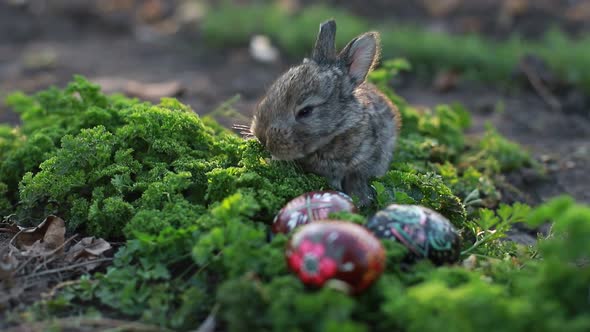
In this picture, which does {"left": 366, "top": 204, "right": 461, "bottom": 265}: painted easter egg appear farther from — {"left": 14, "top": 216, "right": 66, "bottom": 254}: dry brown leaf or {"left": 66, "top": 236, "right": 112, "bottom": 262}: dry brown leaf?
{"left": 14, "top": 216, "right": 66, "bottom": 254}: dry brown leaf

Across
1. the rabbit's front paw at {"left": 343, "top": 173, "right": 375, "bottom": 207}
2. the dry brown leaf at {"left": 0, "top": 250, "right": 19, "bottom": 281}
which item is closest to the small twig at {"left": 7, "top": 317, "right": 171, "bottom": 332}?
the dry brown leaf at {"left": 0, "top": 250, "right": 19, "bottom": 281}

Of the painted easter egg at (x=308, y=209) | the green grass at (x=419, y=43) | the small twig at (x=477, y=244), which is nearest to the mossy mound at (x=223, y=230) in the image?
the small twig at (x=477, y=244)

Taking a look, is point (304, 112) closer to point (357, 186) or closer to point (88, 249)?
point (357, 186)

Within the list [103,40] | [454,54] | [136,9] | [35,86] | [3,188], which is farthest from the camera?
[136,9]

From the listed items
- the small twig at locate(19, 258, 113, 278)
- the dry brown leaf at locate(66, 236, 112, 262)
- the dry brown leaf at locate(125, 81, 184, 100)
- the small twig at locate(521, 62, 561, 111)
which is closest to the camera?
the small twig at locate(19, 258, 113, 278)

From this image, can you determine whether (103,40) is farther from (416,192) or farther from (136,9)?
(416,192)

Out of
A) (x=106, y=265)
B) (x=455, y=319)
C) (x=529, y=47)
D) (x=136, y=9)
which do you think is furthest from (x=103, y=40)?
(x=455, y=319)

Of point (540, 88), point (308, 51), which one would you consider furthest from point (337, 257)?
point (308, 51)
